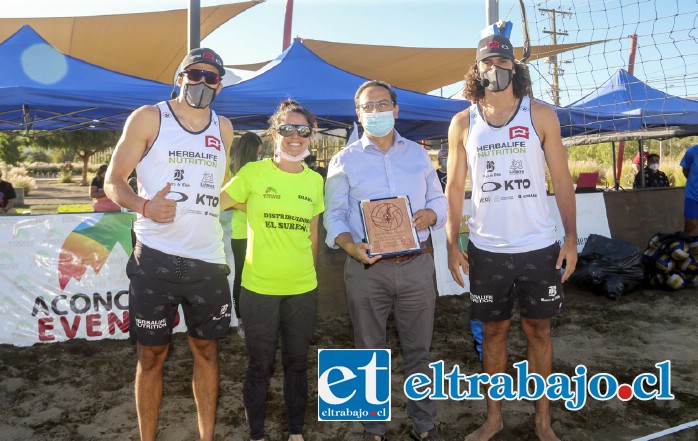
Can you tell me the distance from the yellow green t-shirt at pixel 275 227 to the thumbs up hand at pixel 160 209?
442 millimetres

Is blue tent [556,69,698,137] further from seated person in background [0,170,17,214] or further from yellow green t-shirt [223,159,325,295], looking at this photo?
seated person in background [0,170,17,214]

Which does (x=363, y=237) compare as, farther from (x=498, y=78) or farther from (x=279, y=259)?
(x=498, y=78)

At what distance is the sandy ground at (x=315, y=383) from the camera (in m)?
3.44

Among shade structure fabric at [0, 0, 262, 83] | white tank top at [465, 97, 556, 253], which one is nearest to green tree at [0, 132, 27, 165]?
shade structure fabric at [0, 0, 262, 83]

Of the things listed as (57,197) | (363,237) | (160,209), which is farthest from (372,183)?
(57,197)

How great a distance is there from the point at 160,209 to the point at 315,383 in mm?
2284

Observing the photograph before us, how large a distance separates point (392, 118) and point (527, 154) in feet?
2.62

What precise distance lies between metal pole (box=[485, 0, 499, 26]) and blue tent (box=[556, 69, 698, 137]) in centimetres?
400

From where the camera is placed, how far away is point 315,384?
423 cm

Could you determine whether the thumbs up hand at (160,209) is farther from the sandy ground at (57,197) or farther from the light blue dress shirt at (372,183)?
the sandy ground at (57,197)

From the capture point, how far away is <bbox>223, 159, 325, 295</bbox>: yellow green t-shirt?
2883 millimetres

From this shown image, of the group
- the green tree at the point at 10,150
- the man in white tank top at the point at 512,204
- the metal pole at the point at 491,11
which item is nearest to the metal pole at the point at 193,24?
the metal pole at the point at 491,11

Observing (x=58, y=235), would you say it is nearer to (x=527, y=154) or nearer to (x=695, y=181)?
(x=527, y=154)

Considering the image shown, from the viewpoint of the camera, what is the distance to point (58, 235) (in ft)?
17.6
